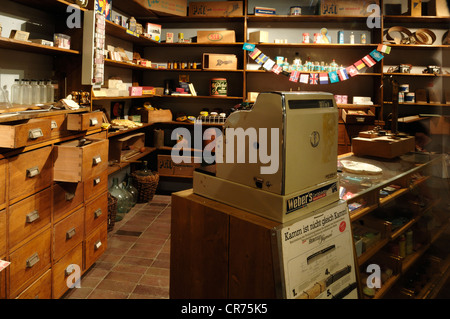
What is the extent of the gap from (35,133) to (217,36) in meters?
3.42

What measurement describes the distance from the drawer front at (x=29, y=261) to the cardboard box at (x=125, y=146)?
187cm

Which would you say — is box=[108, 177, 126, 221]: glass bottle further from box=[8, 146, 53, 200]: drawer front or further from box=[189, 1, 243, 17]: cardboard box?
box=[189, 1, 243, 17]: cardboard box

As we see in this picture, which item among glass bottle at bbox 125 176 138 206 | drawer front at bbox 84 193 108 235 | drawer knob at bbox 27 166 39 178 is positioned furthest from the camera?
glass bottle at bbox 125 176 138 206

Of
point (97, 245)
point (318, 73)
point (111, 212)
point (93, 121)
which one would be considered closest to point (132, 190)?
point (111, 212)

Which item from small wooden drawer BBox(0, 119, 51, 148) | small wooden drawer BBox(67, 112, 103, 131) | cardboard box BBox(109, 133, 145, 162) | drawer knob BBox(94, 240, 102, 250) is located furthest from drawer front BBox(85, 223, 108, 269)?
cardboard box BBox(109, 133, 145, 162)

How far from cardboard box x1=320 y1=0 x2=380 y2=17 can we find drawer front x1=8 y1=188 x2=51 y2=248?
162 inches

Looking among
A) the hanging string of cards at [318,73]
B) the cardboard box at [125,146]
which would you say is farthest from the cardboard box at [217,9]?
→ the cardboard box at [125,146]

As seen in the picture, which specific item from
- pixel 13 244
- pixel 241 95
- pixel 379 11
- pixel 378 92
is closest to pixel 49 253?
pixel 13 244

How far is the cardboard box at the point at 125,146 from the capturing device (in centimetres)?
394

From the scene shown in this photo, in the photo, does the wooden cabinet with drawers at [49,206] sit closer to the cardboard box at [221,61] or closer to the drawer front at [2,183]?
the drawer front at [2,183]

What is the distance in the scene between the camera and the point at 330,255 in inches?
50.3

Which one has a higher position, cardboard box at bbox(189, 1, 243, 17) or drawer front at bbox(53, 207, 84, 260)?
cardboard box at bbox(189, 1, 243, 17)

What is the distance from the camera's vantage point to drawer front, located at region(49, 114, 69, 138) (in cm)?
217
